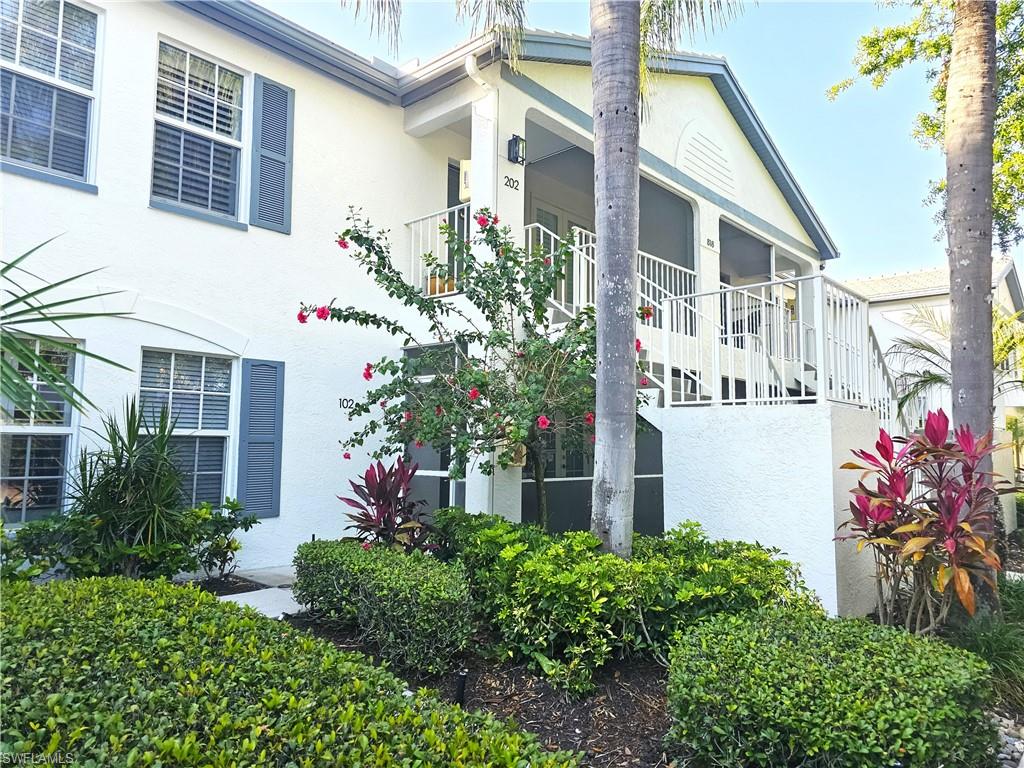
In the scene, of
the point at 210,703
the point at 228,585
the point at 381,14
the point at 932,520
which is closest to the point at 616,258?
the point at 932,520

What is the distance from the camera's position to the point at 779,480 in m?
5.44

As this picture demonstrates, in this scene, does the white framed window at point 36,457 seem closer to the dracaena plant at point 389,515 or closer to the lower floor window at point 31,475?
the lower floor window at point 31,475

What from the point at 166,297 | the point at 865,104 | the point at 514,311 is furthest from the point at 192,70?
the point at 865,104

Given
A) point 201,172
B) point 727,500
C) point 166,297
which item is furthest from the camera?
point 201,172

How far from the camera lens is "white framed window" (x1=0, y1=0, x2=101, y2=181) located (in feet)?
18.0

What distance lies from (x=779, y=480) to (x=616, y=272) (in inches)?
91.0

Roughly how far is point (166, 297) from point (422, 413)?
2838 mm

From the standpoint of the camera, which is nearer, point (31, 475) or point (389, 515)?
point (31, 475)

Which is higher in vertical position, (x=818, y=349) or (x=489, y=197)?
(x=489, y=197)

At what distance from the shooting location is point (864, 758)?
272 centimetres

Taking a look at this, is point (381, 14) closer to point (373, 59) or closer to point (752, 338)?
point (373, 59)

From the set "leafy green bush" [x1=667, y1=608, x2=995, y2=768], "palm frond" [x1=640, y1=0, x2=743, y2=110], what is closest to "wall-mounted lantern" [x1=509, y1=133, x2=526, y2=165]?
"palm frond" [x1=640, y1=0, x2=743, y2=110]

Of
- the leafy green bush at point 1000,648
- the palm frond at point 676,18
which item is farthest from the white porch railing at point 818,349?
the palm frond at point 676,18

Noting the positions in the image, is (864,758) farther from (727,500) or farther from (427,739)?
(727,500)
